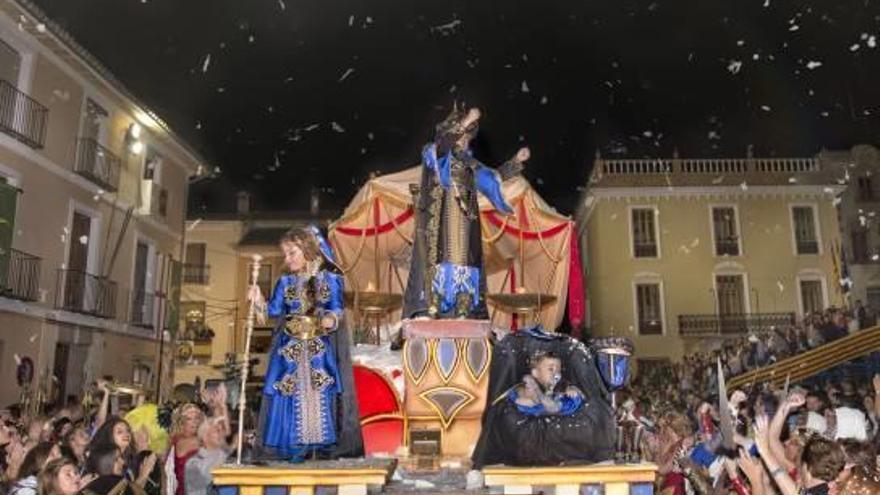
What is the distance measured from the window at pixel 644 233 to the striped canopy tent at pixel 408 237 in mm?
22894

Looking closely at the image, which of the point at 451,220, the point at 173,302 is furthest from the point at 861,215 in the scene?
the point at 451,220

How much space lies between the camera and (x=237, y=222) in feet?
117

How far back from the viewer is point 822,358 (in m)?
16.4

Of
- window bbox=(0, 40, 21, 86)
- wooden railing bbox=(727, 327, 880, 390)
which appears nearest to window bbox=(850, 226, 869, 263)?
wooden railing bbox=(727, 327, 880, 390)

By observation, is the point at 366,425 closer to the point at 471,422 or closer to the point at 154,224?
the point at 471,422

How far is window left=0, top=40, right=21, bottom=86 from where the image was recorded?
16.8 m

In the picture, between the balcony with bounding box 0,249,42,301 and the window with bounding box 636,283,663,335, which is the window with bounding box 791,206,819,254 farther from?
the balcony with bounding box 0,249,42,301

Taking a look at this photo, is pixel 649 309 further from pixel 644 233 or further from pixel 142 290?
pixel 142 290

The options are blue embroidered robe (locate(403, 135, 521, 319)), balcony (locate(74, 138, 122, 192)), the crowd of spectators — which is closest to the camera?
the crowd of spectators

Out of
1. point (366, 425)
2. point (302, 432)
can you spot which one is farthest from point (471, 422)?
point (302, 432)

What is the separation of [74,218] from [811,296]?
1127 inches

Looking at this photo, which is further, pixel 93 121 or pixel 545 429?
pixel 93 121

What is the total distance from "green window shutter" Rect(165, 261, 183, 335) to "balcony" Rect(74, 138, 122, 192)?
461cm

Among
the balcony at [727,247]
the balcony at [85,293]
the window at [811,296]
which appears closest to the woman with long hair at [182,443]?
the balcony at [85,293]
